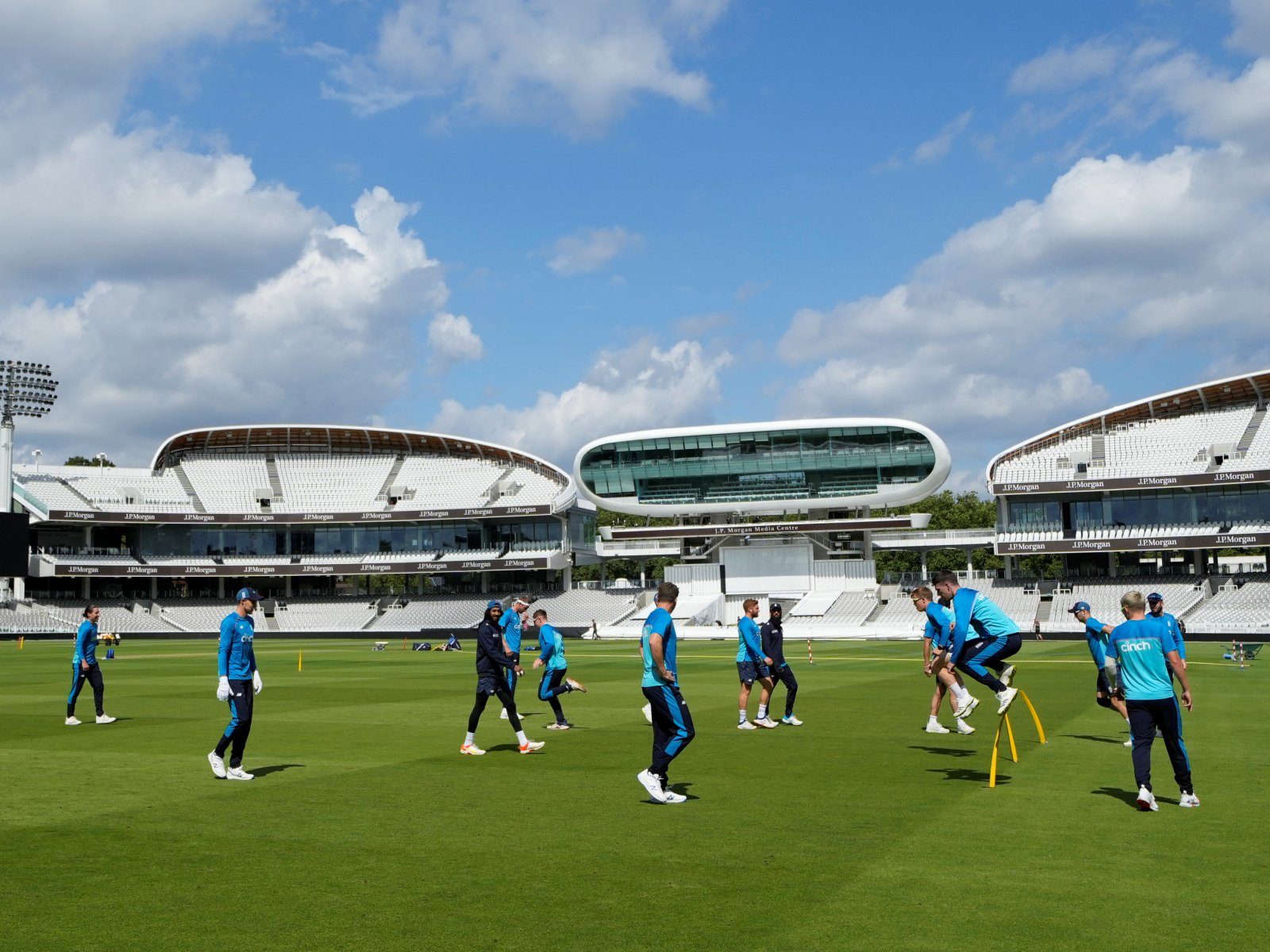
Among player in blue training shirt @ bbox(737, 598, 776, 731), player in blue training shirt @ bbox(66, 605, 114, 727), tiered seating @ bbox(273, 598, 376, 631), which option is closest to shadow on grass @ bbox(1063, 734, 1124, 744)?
player in blue training shirt @ bbox(737, 598, 776, 731)

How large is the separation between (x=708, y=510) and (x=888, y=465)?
13519 millimetres

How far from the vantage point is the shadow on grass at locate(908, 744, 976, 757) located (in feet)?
49.3

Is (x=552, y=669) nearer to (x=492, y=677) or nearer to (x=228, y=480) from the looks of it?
(x=492, y=677)

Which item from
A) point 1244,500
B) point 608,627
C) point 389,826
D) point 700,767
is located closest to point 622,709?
point 700,767

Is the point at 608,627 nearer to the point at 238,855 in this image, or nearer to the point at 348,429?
the point at 348,429

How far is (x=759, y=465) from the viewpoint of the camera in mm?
85000

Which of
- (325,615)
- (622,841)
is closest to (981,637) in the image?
(622,841)

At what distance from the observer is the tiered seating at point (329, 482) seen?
9806 centimetres

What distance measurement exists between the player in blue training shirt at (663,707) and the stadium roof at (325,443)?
90112 millimetres

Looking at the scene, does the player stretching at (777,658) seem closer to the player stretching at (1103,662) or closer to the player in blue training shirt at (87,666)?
the player stretching at (1103,662)

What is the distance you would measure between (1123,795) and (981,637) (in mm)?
2228

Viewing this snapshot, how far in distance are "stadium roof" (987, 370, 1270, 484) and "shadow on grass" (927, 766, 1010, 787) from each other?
73756 millimetres

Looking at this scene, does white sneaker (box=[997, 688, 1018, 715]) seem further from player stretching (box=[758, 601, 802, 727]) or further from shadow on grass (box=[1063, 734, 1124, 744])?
player stretching (box=[758, 601, 802, 727])

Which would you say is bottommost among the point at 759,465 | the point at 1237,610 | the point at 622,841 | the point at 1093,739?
the point at 1237,610
